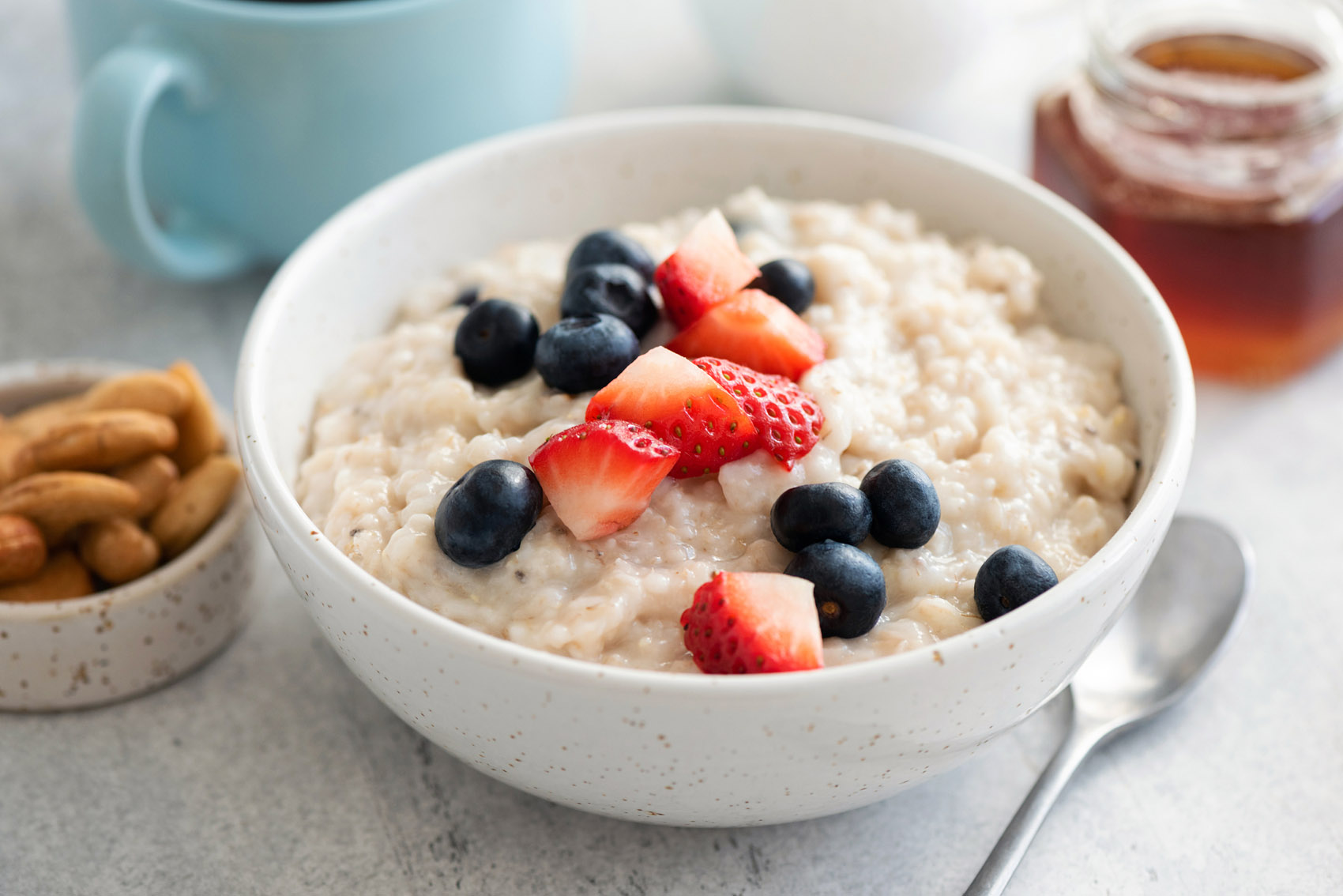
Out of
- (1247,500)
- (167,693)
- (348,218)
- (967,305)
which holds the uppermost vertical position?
(348,218)

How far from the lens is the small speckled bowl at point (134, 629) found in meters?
1.79

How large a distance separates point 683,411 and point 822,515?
0.23m

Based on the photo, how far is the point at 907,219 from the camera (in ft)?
7.07

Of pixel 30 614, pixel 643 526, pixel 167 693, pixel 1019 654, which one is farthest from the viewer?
pixel 167 693

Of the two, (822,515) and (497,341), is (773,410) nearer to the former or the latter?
(822,515)

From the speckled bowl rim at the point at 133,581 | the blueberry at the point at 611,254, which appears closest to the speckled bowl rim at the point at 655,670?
the speckled bowl rim at the point at 133,581

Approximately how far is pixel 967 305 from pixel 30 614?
1.52m

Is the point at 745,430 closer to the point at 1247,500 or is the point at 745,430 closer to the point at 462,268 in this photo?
the point at 462,268

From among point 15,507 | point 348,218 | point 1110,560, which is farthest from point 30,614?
point 1110,560

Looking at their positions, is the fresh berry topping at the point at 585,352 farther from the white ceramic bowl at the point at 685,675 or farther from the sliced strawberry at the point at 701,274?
the white ceramic bowl at the point at 685,675

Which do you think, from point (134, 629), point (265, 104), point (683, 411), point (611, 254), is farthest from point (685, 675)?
point (265, 104)

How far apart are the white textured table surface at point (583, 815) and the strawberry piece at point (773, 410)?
53 centimetres

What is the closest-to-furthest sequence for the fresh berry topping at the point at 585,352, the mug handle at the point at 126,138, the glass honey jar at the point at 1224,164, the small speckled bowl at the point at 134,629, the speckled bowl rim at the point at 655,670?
the speckled bowl rim at the point at 655,670, the fresh berry topping at the point at 585,352, the small speckled bowl at the point at 134,629, the mug handle at the point at 126,138, the glass honey jar at the point at 1224,164

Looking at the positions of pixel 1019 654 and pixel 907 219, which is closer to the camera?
pixel 1019 654
